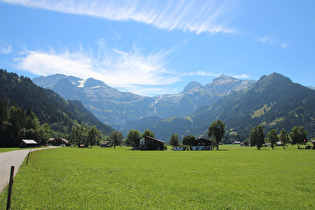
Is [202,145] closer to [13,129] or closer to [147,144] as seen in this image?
[147,144]

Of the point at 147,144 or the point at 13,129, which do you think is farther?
the point at 147,144

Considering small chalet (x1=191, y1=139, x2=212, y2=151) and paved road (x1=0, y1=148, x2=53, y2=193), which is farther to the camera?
small chalet (x1=191, y1=139, x2=212, y2=151)

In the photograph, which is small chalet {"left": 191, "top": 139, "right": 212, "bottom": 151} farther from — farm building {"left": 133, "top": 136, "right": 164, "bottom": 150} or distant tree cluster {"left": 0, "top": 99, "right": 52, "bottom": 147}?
distant tree cluster {"left": 0, "top": 99, "right": 52, "bottom": 147}

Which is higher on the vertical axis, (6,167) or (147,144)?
(6,167)

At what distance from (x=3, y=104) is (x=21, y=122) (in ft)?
46.2

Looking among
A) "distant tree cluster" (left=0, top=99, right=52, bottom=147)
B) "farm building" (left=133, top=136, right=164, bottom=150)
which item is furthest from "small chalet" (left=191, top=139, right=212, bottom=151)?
"distant tree cluster" (left=0, top=99, right=52, bottom=147)

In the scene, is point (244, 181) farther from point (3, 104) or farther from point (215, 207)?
point (3, 104)

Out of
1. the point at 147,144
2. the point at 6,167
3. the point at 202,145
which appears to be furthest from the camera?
the point at 202,145

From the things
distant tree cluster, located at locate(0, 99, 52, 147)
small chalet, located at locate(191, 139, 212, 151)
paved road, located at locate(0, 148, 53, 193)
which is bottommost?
small chalet, located at locate(191, 139, 212, 151)

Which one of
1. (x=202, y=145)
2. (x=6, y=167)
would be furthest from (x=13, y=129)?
(x=202, y=145)

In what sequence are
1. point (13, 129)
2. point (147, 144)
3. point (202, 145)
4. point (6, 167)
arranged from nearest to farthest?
1. point (6, 167)
2. point (13, 129)
3. point (147, 144)
4. point (202, 145)

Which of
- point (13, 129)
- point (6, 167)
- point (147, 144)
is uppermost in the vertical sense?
point (13, 129)

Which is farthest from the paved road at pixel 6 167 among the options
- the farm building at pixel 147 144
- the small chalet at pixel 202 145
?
the small chalet at pixel 202 145

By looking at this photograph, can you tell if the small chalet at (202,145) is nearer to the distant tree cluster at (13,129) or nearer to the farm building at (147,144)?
the farm building at (147,144)
